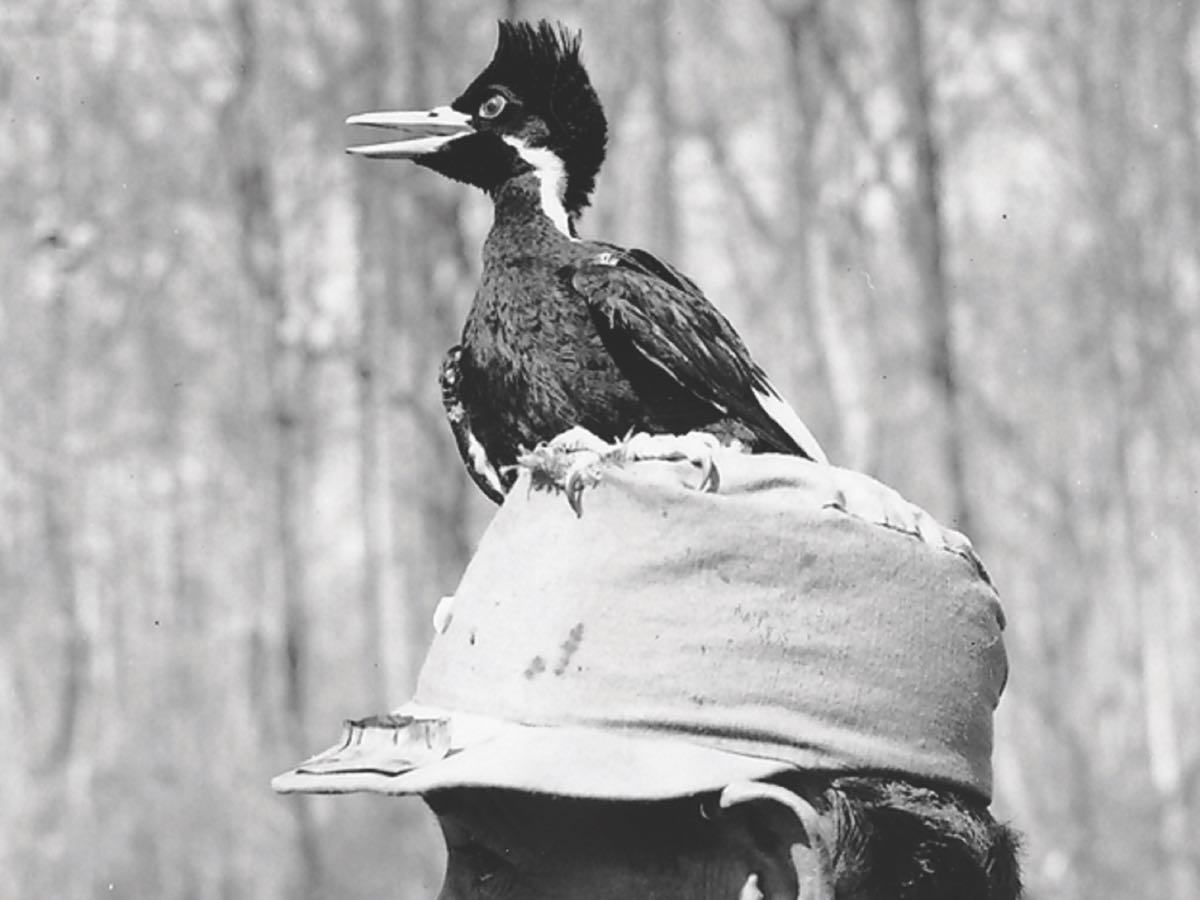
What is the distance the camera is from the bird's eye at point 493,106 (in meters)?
4.47

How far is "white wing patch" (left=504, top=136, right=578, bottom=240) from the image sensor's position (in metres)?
4.34

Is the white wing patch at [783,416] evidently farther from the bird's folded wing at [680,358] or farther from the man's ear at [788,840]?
the man's ear at [788,840]

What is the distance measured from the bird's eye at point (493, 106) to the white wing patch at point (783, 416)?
3.05ft

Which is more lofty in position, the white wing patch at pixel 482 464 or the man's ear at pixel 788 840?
the white wing patch at pixel 482 464

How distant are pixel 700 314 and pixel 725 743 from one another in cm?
163

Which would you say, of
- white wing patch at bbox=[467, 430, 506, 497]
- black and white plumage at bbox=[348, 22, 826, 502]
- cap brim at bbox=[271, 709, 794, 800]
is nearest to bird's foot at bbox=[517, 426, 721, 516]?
cap brim at bbox=[271, 709, 794, 800]

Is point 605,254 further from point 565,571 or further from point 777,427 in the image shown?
point 565,571

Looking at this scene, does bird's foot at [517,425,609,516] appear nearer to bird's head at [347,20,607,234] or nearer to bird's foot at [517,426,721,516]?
bird's foot at [517,426,721,516]

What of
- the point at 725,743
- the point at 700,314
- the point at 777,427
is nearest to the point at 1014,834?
the point at 725,743

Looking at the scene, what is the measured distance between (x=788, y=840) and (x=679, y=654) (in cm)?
23

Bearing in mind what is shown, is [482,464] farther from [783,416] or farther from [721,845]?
[721,845]

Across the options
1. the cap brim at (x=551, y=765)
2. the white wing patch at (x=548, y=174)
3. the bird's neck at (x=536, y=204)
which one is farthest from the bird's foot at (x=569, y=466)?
the white wing patch at (x=548, y=174)

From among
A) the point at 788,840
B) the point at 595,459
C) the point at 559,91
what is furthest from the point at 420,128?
the point at 788,840

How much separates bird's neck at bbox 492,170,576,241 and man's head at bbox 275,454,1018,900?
1.75 meters
